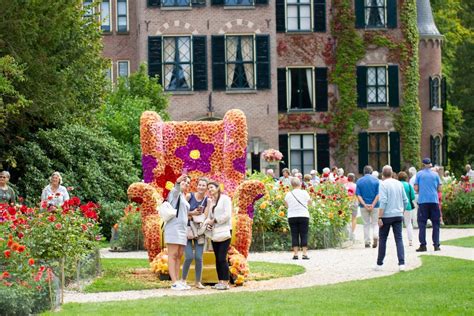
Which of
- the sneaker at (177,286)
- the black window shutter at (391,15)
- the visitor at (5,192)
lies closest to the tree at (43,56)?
the visitor at (5,192)

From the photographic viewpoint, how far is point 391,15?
50.1m

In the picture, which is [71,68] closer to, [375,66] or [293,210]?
[293,210]

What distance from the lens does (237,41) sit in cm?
4712

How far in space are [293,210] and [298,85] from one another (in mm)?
25213

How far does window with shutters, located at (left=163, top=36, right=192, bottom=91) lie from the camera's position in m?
46.8

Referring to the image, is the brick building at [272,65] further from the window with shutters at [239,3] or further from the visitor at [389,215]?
the visitor at [389,215]

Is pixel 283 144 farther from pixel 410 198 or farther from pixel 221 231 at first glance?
pixel 221 231

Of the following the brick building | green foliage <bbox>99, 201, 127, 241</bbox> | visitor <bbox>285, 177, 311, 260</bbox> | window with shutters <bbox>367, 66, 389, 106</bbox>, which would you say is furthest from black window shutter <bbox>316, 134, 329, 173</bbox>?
visitor <bbox>285, 177, 311, 260</bbox>

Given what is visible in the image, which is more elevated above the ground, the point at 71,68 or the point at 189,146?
the point at 71,68

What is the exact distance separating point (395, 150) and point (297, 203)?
2572cm

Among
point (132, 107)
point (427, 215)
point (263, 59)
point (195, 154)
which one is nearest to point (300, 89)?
point (263, 59)

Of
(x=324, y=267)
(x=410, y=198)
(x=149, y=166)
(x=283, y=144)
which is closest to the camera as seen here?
(x=149, y=166)

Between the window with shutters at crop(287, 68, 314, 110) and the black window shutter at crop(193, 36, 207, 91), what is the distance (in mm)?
3903

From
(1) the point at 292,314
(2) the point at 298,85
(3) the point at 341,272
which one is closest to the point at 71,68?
(3) the point at 341,272
